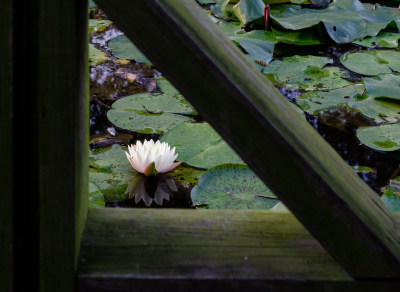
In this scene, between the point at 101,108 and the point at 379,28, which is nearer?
the point at 101,108

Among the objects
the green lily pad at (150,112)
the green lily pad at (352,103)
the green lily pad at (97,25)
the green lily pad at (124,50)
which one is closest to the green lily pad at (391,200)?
the green lily pad at (352,103)

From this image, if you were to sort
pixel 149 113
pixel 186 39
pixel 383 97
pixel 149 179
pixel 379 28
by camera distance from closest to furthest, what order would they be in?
pixel 186 39 < pixel 149 179 < pixel 149 113 < pixel 383 97 < pixel 379 28

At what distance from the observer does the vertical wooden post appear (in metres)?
Answer: 0.42

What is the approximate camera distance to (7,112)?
432mm

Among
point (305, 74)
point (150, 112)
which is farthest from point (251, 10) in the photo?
point (150, 112)

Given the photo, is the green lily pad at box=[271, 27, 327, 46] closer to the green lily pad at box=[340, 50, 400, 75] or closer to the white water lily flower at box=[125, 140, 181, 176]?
the green lily pad at box=[340, 50, 400, 75]

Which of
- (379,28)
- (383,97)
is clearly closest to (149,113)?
(383,97)

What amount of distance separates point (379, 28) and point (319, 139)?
218 centimetres

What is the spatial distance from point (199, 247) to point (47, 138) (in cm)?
18

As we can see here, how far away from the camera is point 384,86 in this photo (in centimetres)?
185

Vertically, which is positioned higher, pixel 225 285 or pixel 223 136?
pixel 223 136

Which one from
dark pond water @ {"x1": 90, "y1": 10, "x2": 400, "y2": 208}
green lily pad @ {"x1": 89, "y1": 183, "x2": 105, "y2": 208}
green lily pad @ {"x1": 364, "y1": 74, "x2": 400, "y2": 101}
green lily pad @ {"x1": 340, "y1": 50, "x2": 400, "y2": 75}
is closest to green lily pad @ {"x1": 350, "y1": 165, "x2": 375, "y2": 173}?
dark pond water @ {"x1": 90, "y1": 10, "x2": 400, "y2": 208}

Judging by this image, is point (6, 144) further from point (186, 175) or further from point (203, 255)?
point (186, 175)

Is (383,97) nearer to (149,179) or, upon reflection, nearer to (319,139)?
(149,179)
